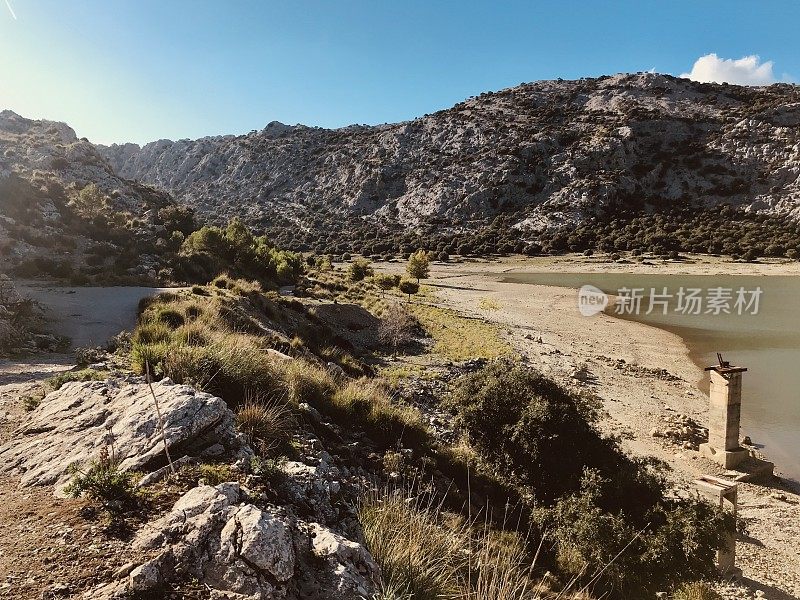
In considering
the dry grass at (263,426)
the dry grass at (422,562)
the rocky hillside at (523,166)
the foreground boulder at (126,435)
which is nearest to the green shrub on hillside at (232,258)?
the foreground boulder at (126,435)

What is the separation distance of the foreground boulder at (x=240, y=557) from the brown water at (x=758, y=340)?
53.8 ft

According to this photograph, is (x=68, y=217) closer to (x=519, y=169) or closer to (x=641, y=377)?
(x=641, y=377)

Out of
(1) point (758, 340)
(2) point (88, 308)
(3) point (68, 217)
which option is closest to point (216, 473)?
(2) point (88, 308)

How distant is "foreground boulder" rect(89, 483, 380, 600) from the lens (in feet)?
11.6

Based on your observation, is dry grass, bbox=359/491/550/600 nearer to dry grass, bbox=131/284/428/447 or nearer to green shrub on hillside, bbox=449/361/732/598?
green shrub on hillside, bbox=449/361/732/598

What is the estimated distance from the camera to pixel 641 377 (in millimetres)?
23734

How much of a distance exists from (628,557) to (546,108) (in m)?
144

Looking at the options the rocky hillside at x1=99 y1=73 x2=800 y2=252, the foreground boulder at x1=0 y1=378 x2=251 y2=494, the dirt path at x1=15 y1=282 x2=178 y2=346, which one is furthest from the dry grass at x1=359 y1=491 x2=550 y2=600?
the rocky hillside at x1=99 y1=73 x2=800 y2=252

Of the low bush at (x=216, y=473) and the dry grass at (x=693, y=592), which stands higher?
the low bush at (x=216, y=473)

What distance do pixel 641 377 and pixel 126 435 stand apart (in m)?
24.0

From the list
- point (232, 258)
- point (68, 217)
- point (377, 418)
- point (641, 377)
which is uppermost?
point (68, 217)

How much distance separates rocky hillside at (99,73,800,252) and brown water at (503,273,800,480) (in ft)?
123

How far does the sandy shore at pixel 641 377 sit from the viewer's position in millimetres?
10211

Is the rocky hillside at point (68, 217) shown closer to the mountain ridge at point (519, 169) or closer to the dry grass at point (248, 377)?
the dry grass at point (248, 377)
